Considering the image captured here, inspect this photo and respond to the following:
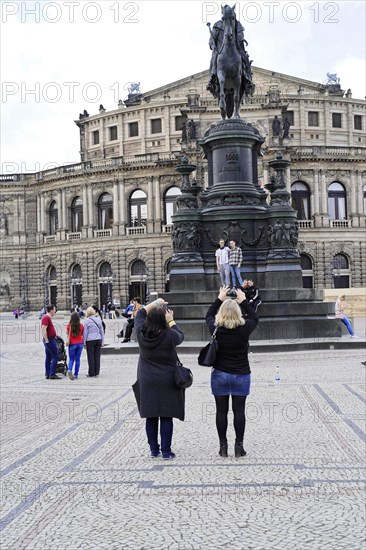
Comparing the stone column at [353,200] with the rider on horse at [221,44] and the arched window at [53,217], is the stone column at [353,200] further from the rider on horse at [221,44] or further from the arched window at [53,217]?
the rider on horse at [221,44]

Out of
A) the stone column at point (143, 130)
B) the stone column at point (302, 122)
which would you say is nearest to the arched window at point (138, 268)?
the stone column at point (143, 130)

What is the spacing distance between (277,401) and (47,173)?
209ft

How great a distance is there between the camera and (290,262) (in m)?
20.3

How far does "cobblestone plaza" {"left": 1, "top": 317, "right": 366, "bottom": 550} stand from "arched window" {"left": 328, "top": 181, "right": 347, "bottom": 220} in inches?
2261

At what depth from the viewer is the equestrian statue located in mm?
22125

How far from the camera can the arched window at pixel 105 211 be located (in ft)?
226

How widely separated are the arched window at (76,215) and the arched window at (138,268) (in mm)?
7781

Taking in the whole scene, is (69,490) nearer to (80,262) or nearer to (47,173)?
(80,262)

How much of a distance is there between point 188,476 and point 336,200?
208 ft

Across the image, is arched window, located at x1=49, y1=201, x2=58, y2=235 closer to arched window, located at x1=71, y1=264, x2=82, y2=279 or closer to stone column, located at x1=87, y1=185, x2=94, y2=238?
arched window, located at x1=71, y1=264, x2=82, y2=279

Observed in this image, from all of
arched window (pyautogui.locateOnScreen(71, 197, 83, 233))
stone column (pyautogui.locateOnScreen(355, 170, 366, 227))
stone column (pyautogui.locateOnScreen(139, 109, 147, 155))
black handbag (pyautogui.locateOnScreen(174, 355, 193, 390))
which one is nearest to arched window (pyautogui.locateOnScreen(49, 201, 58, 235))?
arched window (pyautogui.locateOnScreen(71, 197, 83, 233))

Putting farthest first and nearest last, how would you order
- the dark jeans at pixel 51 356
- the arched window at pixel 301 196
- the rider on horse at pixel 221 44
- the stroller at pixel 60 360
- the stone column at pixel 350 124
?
1. the stone column at pixel 350 124
2. the arched window at pixel 301 196
3. the rider on horse at pixel 221 44
4. the stroller at pixel 60 360
5. the dark jeans at pixel 51 356

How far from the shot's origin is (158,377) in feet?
23.9

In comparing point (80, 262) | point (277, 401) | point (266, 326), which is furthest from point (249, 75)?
point (80, 262)
